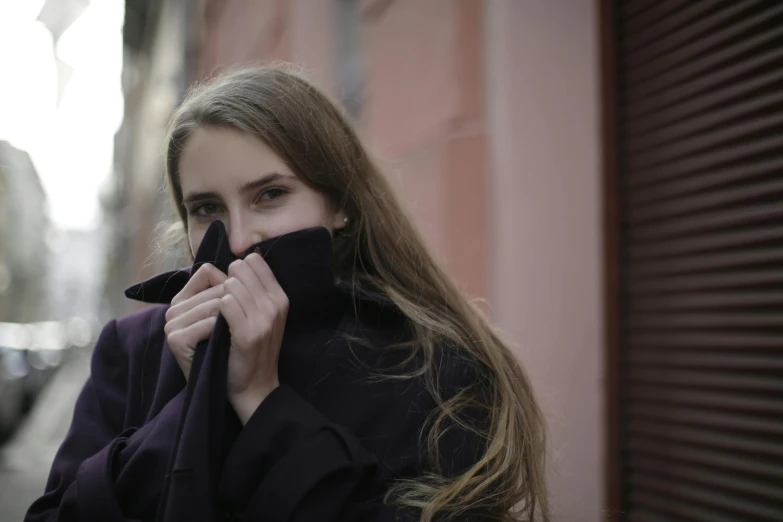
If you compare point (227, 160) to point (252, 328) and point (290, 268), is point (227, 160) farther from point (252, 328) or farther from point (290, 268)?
point (252, 328)

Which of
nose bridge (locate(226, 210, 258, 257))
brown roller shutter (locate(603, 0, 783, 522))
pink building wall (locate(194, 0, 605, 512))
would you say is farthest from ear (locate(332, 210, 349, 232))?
brown roller shutter (locate(603, 0, 783, 522))

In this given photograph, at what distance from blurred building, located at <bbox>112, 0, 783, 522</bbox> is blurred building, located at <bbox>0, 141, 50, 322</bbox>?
1.97ft

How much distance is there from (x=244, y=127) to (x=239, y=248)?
29 centimetres

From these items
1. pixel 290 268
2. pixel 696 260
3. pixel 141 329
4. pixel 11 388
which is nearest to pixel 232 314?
pixel 290 268

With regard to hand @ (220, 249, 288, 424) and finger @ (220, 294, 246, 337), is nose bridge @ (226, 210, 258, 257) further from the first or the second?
finger @ (220, 294, 246, 337)

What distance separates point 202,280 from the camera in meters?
1.38

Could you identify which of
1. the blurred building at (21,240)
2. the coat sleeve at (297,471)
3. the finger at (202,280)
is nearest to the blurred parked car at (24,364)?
the blurred building at (21,240)

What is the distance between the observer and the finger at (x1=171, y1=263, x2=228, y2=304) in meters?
1.38

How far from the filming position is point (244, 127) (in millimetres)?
1484

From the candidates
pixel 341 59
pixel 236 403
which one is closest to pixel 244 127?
pixel 236 403

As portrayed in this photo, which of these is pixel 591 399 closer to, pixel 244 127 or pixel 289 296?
pixel 289 296

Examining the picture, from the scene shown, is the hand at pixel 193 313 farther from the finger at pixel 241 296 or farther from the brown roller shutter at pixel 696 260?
the brown roller shutter at pixel 696 260

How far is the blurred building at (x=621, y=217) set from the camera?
2162 mm

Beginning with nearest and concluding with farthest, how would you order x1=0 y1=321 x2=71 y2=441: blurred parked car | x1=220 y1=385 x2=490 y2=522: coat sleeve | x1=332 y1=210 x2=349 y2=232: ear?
x1=220 y1=385 x2=490 y2=522: coat sleeve, x1=332 y1=210 x2=349 y2=232: ear, x1=0 y1=321 x2=71 y2=441: blurred parked car
